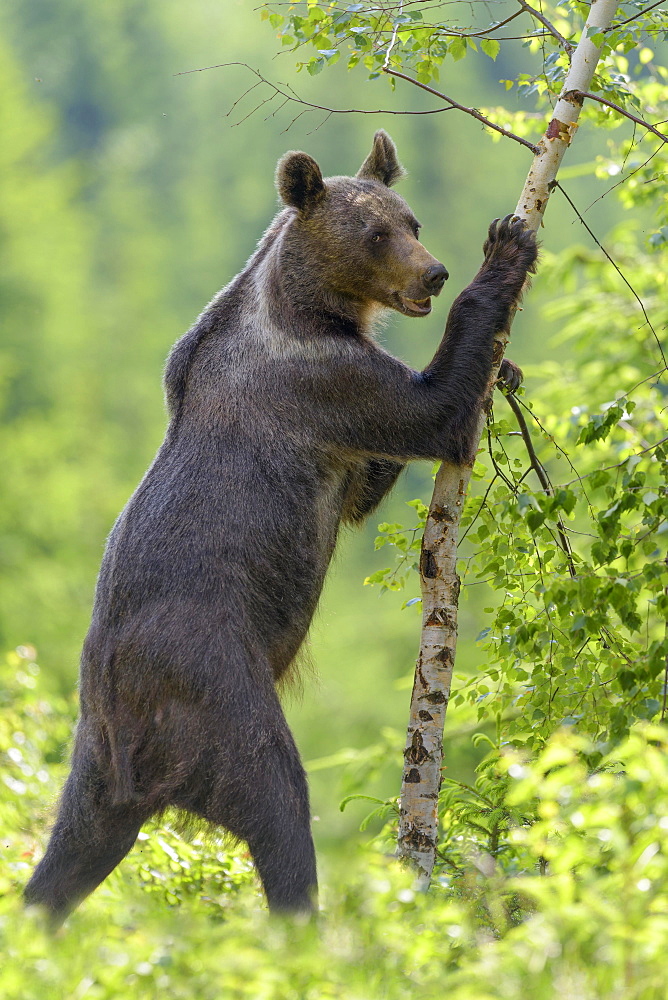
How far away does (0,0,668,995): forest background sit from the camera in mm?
16641

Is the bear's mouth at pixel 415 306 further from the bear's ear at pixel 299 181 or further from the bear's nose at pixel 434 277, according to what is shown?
the bear's ear at pixel 299 181

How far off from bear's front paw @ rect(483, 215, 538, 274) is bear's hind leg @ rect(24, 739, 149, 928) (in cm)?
241

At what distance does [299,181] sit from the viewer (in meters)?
4.49

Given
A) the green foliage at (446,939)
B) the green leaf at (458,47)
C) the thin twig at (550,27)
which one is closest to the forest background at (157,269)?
the green leaf at (458,47)

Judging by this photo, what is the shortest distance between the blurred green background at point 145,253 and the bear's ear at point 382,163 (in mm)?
661

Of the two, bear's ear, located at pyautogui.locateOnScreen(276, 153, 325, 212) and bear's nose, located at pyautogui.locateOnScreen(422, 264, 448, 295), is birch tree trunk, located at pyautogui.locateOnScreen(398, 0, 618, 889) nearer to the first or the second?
bear's nose, located at pyautogui.locateOnScreen(422, 264, 448, 295)

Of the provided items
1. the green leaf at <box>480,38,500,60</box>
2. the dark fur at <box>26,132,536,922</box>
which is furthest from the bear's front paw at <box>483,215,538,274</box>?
the green leaf at <box>480,38,500,60</box>

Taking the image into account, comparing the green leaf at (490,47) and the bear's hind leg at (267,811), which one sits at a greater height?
the green leaf at (490,47)

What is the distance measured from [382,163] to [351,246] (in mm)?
668

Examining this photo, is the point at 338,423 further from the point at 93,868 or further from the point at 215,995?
the point at 215,995

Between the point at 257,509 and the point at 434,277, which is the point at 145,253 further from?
the point at 257,509

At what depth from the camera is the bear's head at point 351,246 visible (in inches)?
175

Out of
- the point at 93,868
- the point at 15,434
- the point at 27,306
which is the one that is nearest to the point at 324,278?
the point at 93,868

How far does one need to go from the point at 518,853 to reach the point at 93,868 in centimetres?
158
